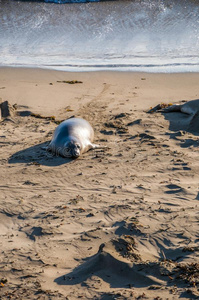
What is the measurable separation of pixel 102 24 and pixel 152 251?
47.7ft

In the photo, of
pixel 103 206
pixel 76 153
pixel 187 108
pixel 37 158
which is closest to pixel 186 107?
pixel 187 108

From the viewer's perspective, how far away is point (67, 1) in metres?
21.7

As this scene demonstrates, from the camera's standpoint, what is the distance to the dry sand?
3529 millimetres

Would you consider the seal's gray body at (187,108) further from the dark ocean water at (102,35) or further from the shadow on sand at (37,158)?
the dark ocean water at (102,35)

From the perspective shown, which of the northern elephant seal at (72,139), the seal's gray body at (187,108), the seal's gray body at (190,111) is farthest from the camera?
the seal's gray body at (187,108)

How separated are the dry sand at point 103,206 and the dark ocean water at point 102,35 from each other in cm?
383

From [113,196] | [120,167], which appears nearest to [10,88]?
[120,167]

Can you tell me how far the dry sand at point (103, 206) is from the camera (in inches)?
139

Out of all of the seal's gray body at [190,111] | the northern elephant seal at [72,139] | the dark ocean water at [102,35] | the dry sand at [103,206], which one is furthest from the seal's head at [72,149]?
the dark ocean water at [102,35]

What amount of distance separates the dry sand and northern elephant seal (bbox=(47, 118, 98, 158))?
0.43 feet

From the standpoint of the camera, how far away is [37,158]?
631 centimetres

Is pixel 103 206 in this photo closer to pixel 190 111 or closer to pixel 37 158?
pixel 37 158

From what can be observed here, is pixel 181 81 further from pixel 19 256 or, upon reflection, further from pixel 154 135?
pixel 19 256

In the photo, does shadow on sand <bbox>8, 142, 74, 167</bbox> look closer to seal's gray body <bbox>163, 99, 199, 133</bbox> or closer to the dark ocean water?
seal's gray body <bbox>163, 99, 199, 133</bbox>
